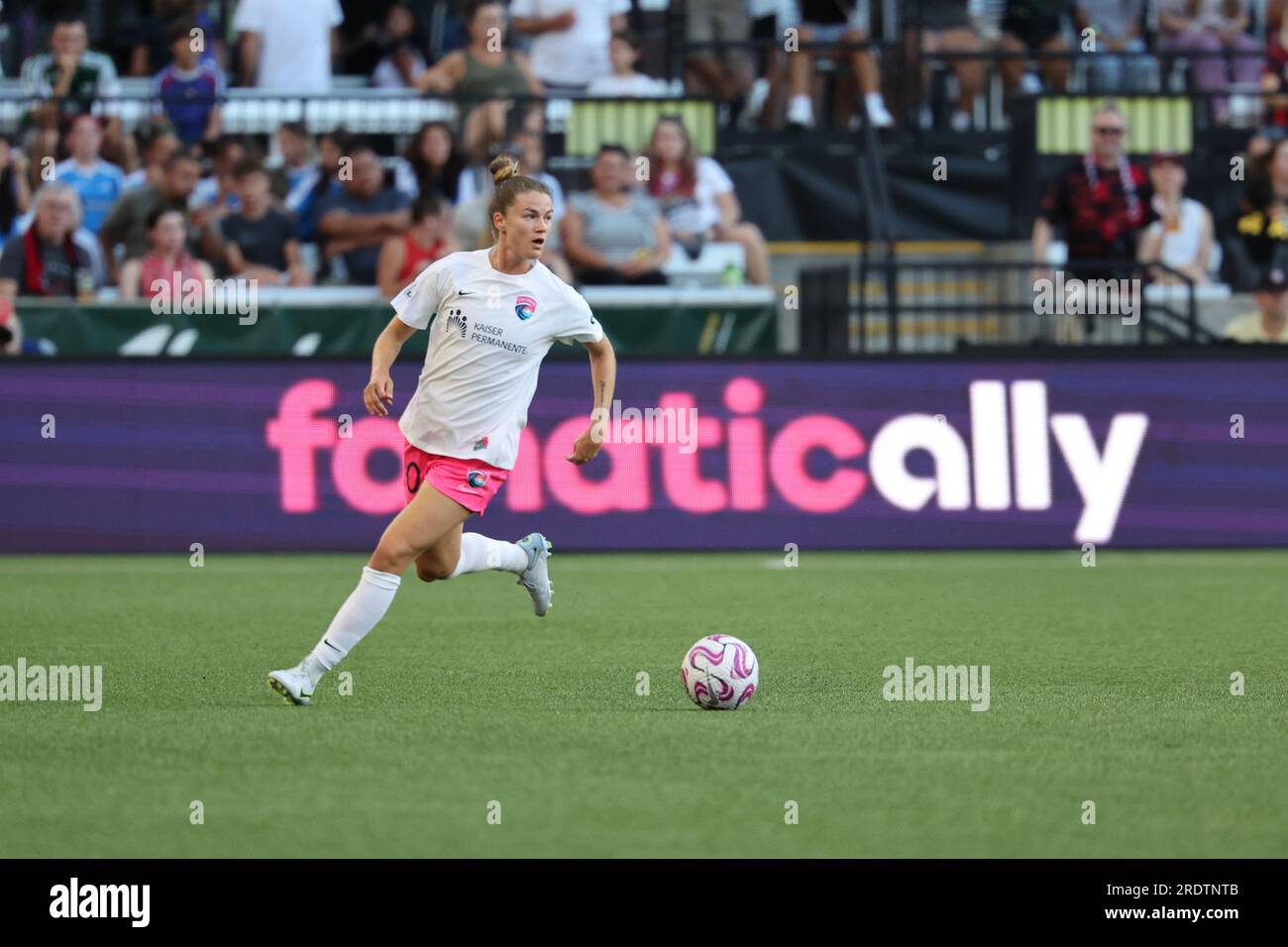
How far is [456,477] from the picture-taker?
31.5ft

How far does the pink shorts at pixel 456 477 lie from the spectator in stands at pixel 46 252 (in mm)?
9453

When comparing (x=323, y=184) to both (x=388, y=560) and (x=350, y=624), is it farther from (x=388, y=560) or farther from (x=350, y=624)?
(x=350, y=624)

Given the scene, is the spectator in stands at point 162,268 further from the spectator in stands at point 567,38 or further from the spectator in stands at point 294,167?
the spectator in stands at point 567,38

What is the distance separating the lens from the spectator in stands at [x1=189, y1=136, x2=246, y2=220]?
1961 centimetres

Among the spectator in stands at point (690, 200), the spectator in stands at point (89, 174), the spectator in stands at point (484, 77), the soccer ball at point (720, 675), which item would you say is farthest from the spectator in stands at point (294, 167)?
the soccer ball at point (720, 675)

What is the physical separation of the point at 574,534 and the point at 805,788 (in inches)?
382

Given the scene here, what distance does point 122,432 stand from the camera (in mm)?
16750

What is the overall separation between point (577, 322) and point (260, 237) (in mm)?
9868

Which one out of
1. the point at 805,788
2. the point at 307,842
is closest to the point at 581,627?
the point at 805,788

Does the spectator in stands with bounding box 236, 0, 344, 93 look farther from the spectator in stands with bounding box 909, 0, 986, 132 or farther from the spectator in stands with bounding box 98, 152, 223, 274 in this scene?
the spectator in stands with bounding box 909, 0, 986, 132

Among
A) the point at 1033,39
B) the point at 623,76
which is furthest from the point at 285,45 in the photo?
the point at 1033,39

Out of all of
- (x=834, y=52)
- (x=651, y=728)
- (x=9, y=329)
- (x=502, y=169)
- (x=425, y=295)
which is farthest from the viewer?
(x=834, y=52)
